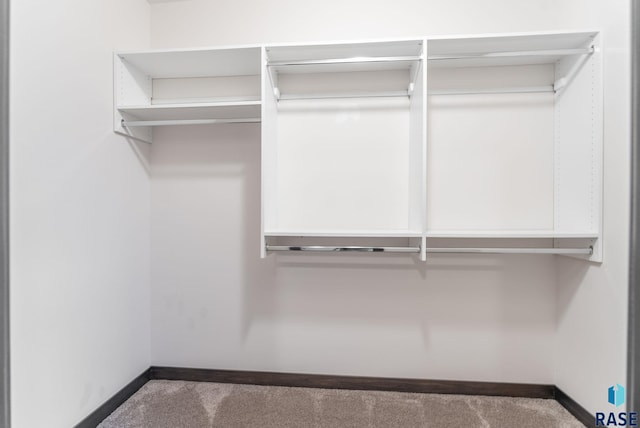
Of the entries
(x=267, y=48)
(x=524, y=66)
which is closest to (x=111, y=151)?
(x=267, y=48)

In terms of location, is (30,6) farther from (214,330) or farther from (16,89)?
(214,330)

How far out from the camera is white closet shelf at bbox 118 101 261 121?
5.72 ft

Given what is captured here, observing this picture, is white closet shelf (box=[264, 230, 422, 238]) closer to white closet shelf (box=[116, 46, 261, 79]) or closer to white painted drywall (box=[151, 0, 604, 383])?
white painted drywall (box=[151, 0, 604, 383])

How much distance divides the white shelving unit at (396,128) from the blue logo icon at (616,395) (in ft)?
2.02

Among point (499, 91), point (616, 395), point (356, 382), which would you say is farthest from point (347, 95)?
point (616, 395)

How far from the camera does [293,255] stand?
6.64 feet

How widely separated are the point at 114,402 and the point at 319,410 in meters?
1.15

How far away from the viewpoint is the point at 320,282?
2016 millimetres

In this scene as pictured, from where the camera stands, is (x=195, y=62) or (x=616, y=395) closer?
(x=616, y=395)

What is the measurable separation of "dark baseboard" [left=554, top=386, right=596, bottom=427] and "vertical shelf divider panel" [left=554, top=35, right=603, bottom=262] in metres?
0.81

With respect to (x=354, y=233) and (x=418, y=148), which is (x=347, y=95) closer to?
(x=418, y=148)

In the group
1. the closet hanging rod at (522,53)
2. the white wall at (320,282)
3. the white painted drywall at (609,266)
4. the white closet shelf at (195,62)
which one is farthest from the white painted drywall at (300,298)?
the closet hanging rod at (522,53)

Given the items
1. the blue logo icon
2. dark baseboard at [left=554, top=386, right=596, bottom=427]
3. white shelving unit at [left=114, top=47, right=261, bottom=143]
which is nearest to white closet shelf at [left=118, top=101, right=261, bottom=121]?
white shelving unit at [left=114, top=47, right=261, bottom=143]

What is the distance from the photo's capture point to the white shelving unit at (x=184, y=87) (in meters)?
1.79
